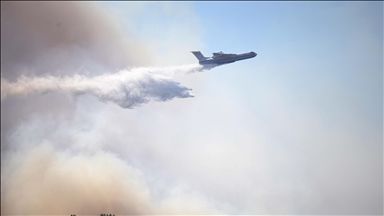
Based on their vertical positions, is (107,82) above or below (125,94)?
above

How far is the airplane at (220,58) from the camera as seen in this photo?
5150 cm

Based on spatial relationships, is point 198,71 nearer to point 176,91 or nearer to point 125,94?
point 176,91

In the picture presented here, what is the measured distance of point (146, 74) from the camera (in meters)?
52.3

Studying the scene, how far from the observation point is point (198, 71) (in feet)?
175

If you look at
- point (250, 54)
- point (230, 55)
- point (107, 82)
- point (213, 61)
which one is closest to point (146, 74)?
point (107, 82)

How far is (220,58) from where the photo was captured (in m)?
51.6

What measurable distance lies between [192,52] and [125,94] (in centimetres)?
1728

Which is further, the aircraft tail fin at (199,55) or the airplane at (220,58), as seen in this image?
the aircraft tail fin at (199,55)

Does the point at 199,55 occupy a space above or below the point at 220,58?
above

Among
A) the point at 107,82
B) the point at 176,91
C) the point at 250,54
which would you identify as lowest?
the point at 176,91

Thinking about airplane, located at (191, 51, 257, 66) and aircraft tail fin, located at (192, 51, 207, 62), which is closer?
airplane, located at (191, 51, 257, 66)

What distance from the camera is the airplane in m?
51.5

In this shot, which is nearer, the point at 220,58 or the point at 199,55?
the point at 220,58

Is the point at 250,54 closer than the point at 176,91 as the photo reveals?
No
